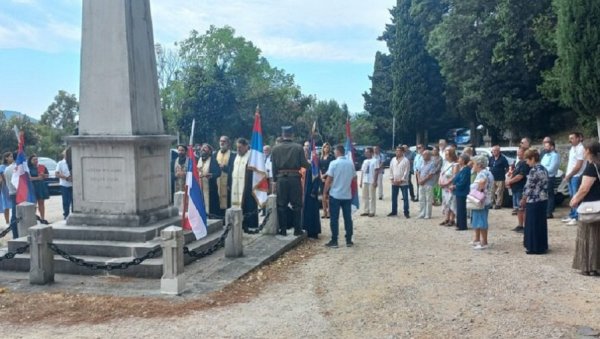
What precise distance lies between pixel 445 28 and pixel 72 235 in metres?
27.3

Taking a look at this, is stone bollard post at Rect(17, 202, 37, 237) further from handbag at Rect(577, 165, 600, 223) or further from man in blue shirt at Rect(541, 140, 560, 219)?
man in blue shirt at Rect(541, 140, 560, 219)

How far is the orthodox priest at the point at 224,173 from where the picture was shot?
503 inches

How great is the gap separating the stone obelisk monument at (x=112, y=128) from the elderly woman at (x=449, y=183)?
679cm

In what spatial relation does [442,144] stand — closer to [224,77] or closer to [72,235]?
[72,235]

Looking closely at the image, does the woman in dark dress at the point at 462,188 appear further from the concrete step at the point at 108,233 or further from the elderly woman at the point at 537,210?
the concrete step at the point at 108,233

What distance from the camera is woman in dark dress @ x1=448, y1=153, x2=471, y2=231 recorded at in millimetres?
12211

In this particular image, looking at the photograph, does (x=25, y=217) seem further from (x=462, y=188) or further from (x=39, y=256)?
(x=462, y=188)

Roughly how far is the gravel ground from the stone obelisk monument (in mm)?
2851

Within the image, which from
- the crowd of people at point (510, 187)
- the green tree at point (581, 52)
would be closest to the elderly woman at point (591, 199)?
the crowd of people at point (510, 187)

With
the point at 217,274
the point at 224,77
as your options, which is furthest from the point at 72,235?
the point at 224,77

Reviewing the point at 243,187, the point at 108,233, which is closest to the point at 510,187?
the point at 243,187

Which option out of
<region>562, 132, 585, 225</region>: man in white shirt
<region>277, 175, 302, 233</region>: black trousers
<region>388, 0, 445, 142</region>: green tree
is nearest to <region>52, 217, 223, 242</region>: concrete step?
<region>277, 175, 302, 233</region>: black trousers

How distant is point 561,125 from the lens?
3058 centimetres

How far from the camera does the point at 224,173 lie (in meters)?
12.9
